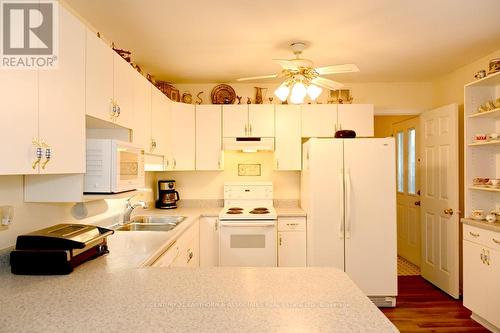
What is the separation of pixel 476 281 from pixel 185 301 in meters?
2.71

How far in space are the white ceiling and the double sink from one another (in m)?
1.62

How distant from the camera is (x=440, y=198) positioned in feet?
10.9

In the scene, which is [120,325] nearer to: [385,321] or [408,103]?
[385,321]

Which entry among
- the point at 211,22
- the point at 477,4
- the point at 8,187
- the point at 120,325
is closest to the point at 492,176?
the point at 477,4

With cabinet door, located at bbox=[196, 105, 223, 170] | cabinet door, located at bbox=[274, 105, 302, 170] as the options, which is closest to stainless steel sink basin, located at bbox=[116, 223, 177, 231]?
cabinet door, located at bbox=[196, 105, 223, 170]

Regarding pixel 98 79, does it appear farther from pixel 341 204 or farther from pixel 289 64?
pixel 341 204

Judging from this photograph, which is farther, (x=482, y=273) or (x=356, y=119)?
(x=356, y=119)

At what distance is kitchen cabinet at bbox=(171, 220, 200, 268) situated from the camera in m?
2.45

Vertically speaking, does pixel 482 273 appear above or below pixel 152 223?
below

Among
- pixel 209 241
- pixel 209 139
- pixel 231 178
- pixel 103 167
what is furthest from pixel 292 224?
pixel 103 167

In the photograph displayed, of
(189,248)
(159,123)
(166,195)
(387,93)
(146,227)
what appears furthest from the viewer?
(387,93)

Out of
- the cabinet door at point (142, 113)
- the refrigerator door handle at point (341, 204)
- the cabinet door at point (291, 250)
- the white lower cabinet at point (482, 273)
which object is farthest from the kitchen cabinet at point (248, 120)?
the white lower cabinet at point (482, 273)

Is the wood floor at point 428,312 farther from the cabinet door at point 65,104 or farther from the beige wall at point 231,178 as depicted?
the cabinet door at point 65,104

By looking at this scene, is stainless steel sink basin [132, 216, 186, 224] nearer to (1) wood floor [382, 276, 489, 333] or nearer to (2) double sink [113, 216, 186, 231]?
(2) double sink [113, 216, 186, 231]
